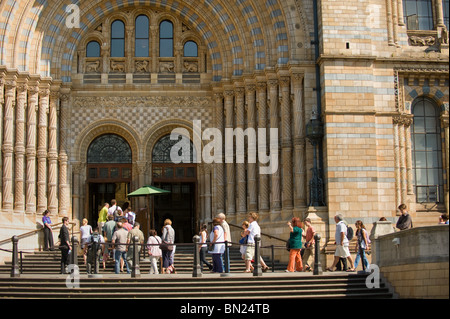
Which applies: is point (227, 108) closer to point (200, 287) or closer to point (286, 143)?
point (286, 143)

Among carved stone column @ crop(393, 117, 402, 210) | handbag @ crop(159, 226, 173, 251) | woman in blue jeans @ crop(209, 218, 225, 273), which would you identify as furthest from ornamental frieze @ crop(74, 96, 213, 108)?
woman in blue jeans @ crop(209, 218, 225, 273)

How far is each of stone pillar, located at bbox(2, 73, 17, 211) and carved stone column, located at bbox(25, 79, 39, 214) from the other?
65cm

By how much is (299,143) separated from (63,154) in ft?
30.2

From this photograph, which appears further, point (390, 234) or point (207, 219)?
point (207, 219)

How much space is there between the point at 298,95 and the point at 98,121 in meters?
8.14

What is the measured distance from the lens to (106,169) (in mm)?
28281

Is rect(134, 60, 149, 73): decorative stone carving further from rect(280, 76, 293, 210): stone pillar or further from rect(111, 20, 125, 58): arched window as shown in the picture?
rect(280, 76, 293, 210): stone pillar

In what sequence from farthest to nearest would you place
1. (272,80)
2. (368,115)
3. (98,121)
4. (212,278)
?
(98,121)
(272,80)
(368,115)
(212,278)

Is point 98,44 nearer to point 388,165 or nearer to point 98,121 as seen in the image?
point 98,121

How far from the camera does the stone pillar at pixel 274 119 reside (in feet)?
84.6

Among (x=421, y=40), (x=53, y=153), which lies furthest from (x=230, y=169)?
(x=421, y=40)

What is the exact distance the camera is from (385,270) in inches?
756

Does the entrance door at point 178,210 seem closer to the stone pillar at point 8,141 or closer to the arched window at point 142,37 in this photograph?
the arched window at point 142,37
